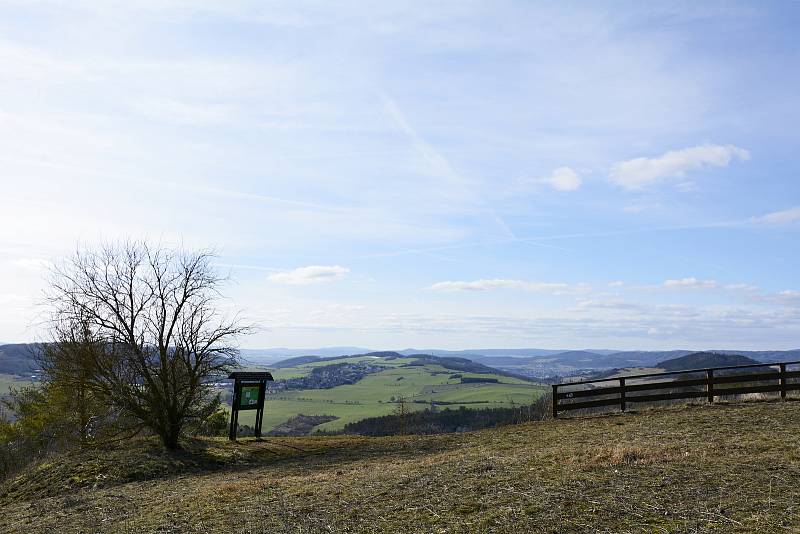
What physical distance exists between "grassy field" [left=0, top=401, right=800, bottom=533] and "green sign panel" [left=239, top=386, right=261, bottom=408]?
4.17 m

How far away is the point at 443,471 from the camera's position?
1229 centimetres

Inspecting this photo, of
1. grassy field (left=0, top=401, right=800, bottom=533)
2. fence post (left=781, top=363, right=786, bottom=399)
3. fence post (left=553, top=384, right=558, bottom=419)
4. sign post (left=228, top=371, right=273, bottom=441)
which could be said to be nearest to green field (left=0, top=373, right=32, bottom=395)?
sign post (left=228, top=371, right=273, bottom=441)

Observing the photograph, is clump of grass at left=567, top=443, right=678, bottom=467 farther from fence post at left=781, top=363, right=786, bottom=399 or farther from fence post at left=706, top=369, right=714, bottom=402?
fence post at left=781, top=363, right=786, bottom=399

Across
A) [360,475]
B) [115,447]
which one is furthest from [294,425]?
[360,475]

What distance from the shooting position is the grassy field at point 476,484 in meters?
8.50

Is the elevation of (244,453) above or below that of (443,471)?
below

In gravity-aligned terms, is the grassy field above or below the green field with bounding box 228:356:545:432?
above

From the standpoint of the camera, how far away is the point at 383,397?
406 ft

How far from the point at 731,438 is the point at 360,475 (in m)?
9.00

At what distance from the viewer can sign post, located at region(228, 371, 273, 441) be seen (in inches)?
952

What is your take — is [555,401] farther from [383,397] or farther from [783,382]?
[383,397]

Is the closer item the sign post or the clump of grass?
the clump of grass

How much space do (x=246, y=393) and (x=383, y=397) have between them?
333 ft

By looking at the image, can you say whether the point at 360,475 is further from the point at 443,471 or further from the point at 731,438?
the point at 731,438
